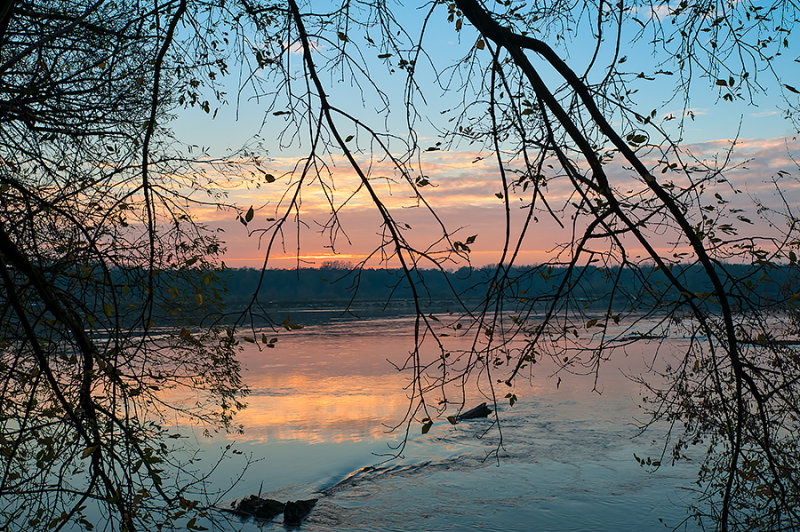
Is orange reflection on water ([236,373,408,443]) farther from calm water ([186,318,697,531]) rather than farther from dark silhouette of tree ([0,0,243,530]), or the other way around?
dark silhouette of tree ([0,0,243,530])

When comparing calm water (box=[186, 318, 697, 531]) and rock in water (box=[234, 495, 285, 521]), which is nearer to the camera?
rock in water (box=[234, 495, 285, 521])

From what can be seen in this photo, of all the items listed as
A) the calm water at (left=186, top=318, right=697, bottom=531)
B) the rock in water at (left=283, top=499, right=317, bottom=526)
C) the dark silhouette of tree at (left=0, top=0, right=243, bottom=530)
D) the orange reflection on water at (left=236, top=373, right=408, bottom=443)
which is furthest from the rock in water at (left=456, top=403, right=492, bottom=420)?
the dark silhouette of tree at (left=0, top=0, right=243, bottom=530)

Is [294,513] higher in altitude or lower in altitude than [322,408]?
lower

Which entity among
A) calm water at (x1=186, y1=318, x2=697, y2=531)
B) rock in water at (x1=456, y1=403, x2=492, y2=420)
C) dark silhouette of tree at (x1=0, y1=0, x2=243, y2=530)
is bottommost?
calm water at (x1=186, y1=318, x2=697, y2=531)

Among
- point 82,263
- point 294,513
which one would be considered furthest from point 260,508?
point 82,263

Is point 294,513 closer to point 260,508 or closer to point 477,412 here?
point 260,508

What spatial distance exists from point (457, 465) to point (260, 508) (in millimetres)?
6865

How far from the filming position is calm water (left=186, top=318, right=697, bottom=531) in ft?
53.1

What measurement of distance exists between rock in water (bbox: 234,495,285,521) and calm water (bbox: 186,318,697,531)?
22 cm

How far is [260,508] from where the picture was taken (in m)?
15.0

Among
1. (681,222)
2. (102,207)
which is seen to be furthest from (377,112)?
(102,207)

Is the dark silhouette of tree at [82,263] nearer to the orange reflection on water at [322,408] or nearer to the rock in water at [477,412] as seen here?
the orange reflection on water at [322,408]

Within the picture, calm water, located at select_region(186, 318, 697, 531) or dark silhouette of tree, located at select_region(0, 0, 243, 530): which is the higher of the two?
dark silhouette of tree, located at select_region(0, 0, 243, 530)

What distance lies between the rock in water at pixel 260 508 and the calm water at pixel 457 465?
0.71ft
